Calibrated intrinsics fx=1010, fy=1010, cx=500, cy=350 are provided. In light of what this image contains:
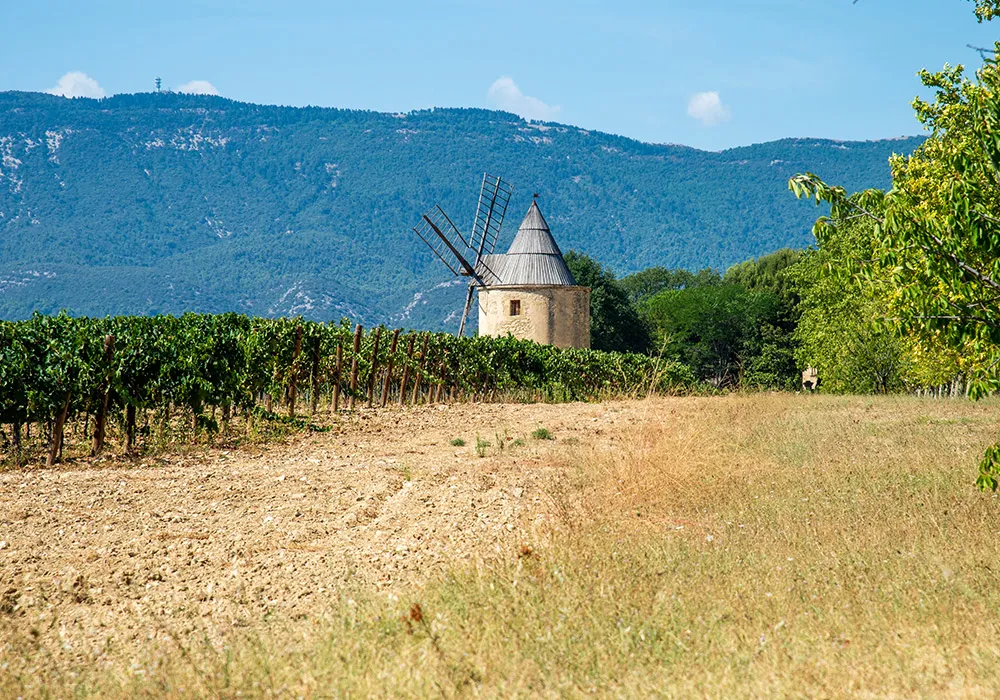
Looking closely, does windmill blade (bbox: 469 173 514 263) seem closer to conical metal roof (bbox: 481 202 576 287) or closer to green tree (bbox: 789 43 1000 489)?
conical metal roof (bbox: 481 202 576 287)

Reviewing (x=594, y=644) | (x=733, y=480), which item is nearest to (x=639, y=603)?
(x=594, y=644)

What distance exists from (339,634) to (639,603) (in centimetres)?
191

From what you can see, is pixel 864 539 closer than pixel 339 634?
No

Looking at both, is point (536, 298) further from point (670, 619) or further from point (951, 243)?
point (670, 619)

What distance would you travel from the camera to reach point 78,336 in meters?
13.7

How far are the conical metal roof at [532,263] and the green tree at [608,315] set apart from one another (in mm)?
23122

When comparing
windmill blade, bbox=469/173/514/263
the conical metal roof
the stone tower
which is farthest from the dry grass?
windmill blade, bbox=469/173/514/263

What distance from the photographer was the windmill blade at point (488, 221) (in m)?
50.6

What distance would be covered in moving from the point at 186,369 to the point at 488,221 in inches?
1444

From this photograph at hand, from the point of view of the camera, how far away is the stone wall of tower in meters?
44.2

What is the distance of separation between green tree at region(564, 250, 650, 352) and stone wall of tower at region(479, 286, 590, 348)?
24357 millimetres

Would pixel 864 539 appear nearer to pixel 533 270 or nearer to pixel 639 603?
pixel 639 603

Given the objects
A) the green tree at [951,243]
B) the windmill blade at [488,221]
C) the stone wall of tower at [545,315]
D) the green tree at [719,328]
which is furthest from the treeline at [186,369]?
the green tree at [719,328]

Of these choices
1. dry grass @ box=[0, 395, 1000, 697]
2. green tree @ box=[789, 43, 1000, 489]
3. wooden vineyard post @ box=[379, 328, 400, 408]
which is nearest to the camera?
dry grass @ box=[0, 395, 1000, 697]
